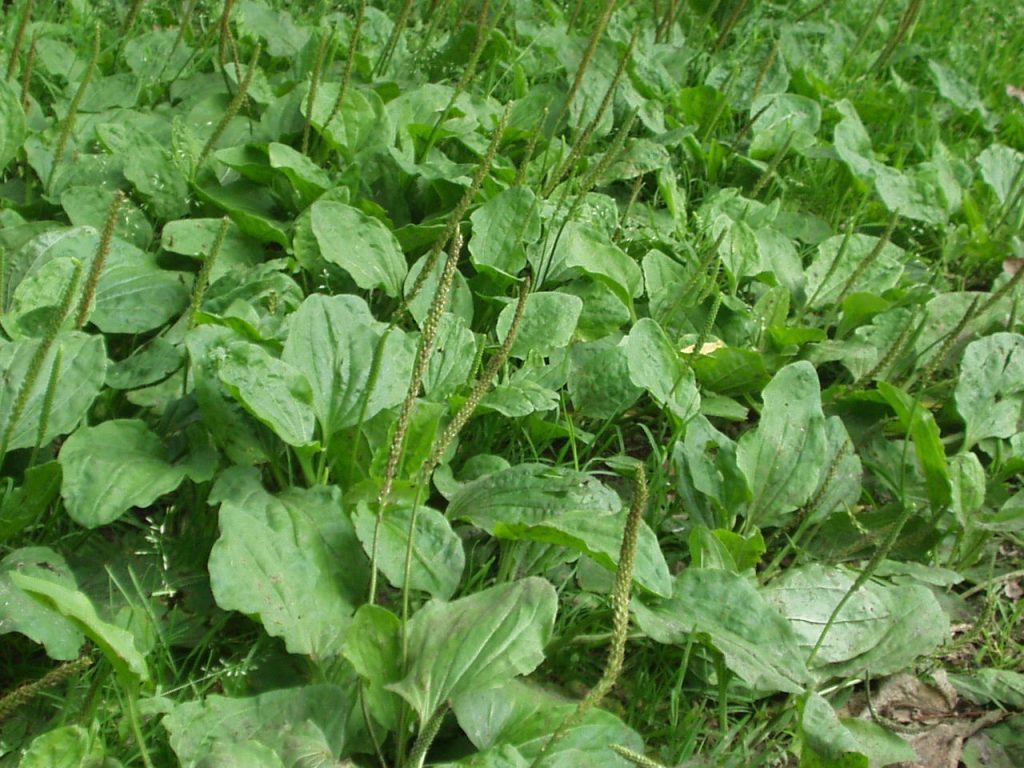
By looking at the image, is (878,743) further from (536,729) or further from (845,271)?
(845,271)

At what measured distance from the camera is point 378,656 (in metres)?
1.65

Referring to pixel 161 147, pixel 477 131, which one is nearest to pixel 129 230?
pixel 161 147

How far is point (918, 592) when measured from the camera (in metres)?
2.06

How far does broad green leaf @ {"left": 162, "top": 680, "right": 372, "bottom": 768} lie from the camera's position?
1552mm

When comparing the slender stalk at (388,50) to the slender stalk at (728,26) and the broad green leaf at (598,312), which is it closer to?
the broad green leaf at (598,312)

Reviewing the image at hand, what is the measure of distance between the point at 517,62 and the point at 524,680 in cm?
199

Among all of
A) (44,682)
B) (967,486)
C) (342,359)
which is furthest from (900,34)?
(44,682)

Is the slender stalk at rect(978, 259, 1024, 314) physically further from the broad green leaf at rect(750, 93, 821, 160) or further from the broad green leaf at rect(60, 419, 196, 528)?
the broad green leaf at rect(60, 419, 196, 528)

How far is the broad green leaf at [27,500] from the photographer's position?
173cm

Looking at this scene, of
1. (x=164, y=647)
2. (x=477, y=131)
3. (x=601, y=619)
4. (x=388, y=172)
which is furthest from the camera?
(x=477, y=131)

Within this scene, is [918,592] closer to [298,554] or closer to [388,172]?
[298,554]

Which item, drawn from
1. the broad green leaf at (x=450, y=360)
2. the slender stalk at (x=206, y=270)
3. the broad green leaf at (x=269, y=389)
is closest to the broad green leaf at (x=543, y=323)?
the broad green leaf at (x=450, y=360)

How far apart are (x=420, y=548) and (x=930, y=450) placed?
1.08m

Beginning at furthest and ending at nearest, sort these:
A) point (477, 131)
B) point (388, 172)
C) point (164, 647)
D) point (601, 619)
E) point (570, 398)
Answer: point (477, 131), point (388, 172), point (570, 398), point (601, 619), point (164, 647)
